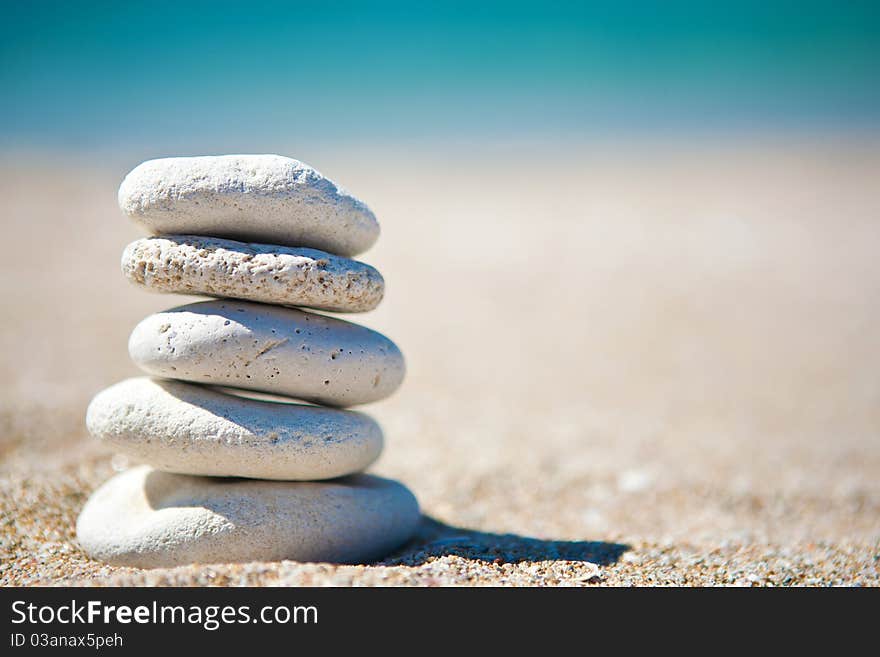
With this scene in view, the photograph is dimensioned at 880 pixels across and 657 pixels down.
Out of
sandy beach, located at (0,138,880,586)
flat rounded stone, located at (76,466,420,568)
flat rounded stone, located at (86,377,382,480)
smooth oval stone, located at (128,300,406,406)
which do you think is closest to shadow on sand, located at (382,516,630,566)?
sandy beach, located at (0,138,880,586)

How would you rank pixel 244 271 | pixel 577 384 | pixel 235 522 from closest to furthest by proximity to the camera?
1. pixel 244 271
2. pixel 235 522
3. pixel 577 384

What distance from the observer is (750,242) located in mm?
20281

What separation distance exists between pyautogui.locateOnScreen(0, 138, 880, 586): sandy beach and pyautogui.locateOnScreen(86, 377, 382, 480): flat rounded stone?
73cm

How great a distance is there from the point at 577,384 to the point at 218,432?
8.23 meters

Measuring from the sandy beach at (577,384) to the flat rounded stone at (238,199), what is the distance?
6.91 ft

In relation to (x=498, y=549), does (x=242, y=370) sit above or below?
above

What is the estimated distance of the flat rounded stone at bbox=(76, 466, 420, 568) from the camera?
189 inches

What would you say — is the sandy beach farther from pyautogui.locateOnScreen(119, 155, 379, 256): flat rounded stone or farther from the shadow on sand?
pyautogui.locateOnScreen(119, 155, 379, 256): flat rounded stone

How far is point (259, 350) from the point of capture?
4859 millimetres

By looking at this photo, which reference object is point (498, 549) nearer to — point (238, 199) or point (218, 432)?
point (218, 432)

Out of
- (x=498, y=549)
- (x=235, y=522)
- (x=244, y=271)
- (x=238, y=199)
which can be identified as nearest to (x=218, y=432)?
(x=235, y=522)

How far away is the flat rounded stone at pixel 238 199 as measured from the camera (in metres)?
4.76

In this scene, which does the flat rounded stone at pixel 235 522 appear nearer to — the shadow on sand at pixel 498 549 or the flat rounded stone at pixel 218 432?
the flat rounded stone at pixel 218 432
